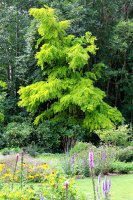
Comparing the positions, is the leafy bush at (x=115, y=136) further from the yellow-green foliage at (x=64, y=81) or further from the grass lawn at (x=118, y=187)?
the grass lawn at (x=118, y=187)

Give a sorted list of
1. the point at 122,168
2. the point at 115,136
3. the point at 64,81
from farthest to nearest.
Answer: the point at 64,81, the point at 115,136, the point at 122,168

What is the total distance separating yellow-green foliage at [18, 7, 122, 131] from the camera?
1727 centimetres

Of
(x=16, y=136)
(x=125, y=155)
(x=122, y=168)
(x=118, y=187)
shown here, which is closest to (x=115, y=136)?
(x=125, y=155)

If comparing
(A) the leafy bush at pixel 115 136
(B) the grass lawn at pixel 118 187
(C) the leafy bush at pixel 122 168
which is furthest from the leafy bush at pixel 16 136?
(B) the grass lawn at pixel 118 187

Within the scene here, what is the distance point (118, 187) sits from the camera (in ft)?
27.5

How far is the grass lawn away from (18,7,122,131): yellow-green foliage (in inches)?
299

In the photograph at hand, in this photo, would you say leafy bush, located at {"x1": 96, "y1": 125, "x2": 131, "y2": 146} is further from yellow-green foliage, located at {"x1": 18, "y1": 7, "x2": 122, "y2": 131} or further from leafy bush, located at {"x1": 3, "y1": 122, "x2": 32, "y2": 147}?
leafy bush, located at {"x1": 3, "y1": 122, "x2": 32, "y2": 147}

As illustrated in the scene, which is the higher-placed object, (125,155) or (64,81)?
(64,81)

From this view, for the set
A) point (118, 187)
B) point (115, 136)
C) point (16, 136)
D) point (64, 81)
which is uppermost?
point (64, 81)

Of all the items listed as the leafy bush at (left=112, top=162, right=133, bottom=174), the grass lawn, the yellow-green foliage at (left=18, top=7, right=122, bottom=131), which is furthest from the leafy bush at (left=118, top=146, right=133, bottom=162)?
the yellow-green foliage at (left=18, top=7, right=122, bottom=131)

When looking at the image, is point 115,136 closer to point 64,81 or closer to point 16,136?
point 64,81

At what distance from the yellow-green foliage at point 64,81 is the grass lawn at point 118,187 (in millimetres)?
7604

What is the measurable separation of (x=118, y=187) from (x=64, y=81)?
9.87 m

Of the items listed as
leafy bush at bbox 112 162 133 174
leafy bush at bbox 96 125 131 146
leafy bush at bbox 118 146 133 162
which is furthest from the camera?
leafy bush at bbox 96 125 131 146
